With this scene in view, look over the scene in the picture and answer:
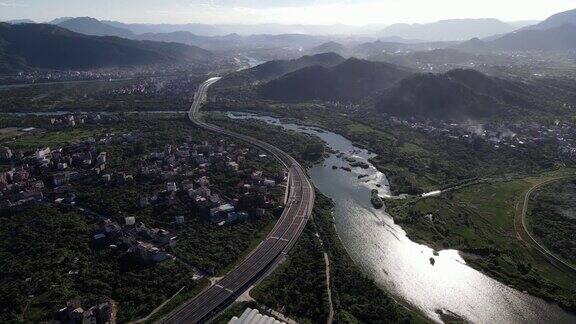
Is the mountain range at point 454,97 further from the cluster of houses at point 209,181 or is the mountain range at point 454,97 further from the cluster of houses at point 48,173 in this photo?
the cluster of houses at point 48,173

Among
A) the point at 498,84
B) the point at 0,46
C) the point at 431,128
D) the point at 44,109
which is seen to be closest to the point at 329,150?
the point at 431,128

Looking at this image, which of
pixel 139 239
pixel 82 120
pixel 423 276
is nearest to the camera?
pixel 423 276

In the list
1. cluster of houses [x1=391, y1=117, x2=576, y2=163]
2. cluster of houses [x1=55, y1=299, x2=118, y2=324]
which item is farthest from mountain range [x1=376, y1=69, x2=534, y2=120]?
cluster of houses [x1=55, y1=299, x2=118, y2=324]

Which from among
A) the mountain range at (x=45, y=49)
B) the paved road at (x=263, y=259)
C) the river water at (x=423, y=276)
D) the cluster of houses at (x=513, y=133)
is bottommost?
the river water at (x=423, y=276)

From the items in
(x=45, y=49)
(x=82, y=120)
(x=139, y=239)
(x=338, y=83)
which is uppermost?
(x=45, y=49)

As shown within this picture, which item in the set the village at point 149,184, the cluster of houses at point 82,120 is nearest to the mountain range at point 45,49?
the cluster of houses at point 82,120

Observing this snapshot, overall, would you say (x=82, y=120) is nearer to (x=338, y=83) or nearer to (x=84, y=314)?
(x=84, y=314)

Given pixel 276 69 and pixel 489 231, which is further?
pixel 276 69

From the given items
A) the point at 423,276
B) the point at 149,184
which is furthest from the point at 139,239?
the point at 423,276
